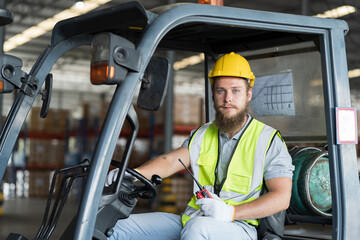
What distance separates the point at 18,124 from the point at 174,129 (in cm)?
1041

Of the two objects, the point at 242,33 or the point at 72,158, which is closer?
the point at 242,33

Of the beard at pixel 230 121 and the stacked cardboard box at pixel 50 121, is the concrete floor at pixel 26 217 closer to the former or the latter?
the stacked cardboard box at pixel 50 121

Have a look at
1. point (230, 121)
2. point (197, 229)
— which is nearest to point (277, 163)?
point (230, 121)

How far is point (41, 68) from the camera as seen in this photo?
9.04 ft

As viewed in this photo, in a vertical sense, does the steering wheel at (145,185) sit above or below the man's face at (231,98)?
below

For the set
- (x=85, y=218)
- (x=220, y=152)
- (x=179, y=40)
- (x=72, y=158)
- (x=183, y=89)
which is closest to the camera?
(x=85, y=218)

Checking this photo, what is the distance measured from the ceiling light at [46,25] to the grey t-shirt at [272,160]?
13234 millimetres

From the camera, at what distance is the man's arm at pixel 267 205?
8.59 ft

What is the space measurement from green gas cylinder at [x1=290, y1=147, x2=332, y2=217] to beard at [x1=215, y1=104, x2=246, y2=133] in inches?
17.9

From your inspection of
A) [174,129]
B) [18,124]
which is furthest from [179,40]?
[174,129]

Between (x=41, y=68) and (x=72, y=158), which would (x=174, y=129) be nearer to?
(x=72, y=158)

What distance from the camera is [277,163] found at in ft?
8.99

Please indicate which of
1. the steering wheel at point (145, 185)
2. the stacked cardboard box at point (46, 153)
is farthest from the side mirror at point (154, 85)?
the stacked cardboard box at point (46, 153)

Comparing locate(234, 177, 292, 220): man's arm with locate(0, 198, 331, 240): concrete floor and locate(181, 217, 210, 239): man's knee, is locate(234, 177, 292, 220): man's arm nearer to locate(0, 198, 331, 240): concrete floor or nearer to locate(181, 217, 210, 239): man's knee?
locate(181, 217, 210, 239): man's knee
